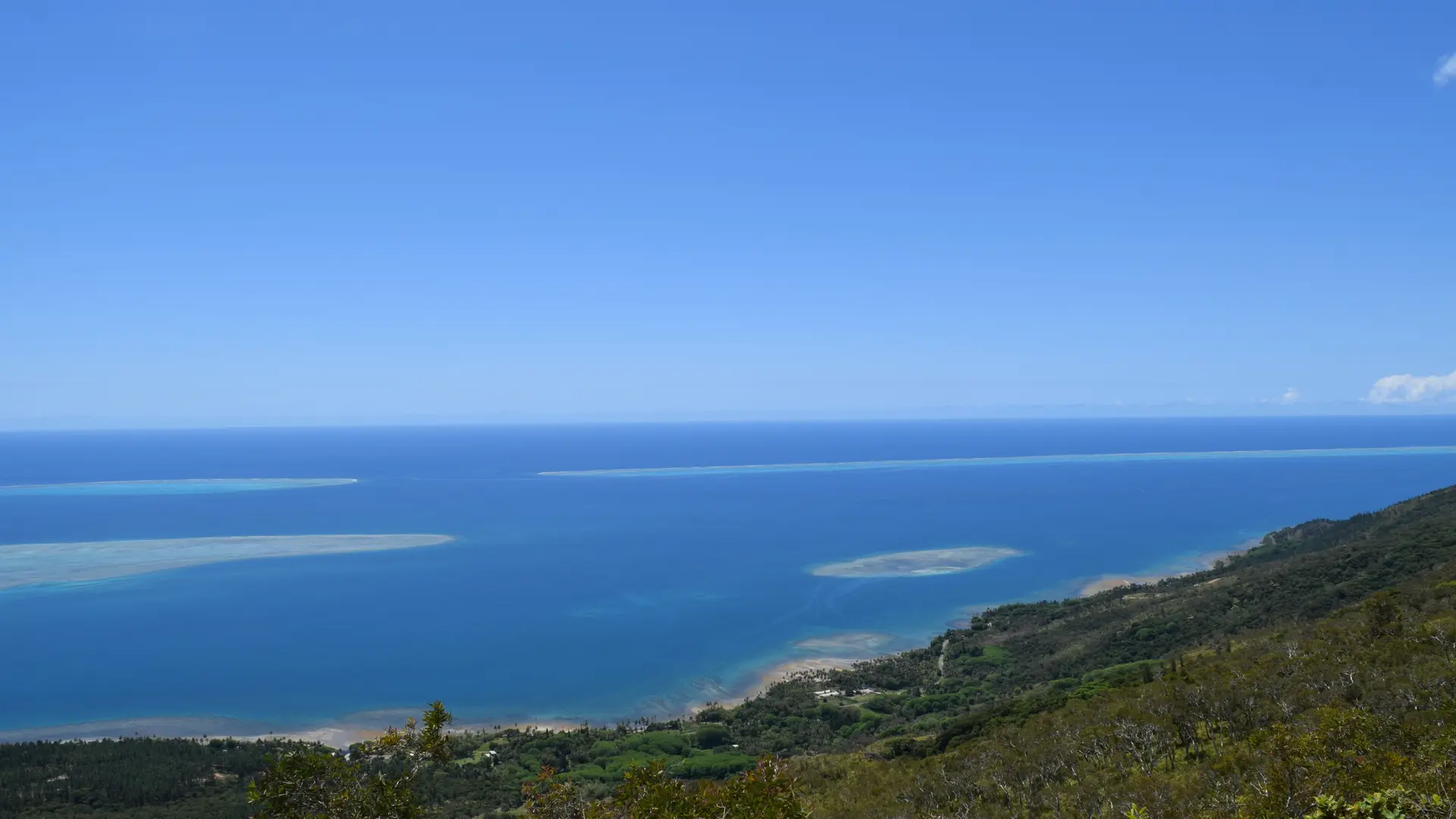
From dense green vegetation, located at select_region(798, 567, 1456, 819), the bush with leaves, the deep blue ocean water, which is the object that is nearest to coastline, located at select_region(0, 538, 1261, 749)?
the deep blue ocean water

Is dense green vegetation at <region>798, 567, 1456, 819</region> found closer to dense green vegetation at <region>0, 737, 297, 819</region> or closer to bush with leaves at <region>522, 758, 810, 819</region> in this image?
bush with leaves at <region>522, 758, 810, 819</region>

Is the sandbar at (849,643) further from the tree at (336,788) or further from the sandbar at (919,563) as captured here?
the tree at (336,788)

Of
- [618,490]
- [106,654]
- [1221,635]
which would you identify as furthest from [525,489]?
[1221,635]

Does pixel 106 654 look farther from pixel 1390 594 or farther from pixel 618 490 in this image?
pixel 618 490

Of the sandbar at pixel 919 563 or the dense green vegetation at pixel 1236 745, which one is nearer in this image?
the dense green vegetation at pixel 1236 745

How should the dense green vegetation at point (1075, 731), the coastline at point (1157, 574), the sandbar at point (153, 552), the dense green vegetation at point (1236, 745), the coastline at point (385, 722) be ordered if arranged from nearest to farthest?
the dense green vegetation at point (1236, 745) → the dense green vegetation at point (1075, 731) → the coastline at point (385, 722) → the coastline at point (1157, 574) → the sandbar at point (153, 552)

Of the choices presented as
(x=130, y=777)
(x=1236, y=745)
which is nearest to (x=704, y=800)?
(x=1236, y=745)

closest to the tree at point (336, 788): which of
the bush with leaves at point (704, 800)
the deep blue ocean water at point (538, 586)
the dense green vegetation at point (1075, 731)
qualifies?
the dense green vegetation at point (1075, 731)
